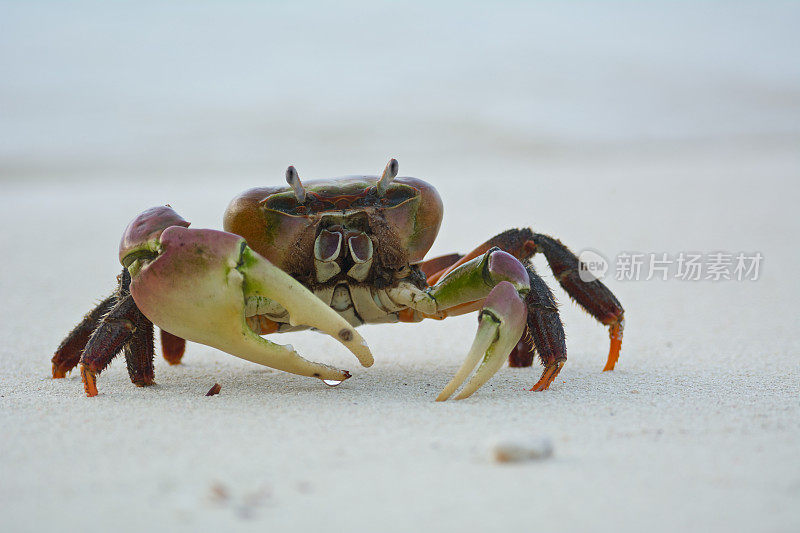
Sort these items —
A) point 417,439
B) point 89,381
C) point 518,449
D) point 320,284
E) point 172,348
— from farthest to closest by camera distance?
point 172,348, point 320,284, point 89,381, point 417,439, point 518,449

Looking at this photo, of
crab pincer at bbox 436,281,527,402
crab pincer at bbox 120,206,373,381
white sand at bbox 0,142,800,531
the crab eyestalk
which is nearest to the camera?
white sand at bbox 0,142,800,531

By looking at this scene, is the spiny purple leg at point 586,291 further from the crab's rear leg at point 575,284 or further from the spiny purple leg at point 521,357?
the spiny purple leg at point 521,357

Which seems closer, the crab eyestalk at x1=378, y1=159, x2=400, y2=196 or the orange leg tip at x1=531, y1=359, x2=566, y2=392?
the orange leg tip at x1=531, y1=359, x2=566, y2=392

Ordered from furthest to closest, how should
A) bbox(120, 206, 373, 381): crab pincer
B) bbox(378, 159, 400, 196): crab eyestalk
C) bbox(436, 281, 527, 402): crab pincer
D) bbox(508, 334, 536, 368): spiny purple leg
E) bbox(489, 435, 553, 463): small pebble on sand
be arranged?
bbox(508, 334, 536, 368): spiny purple leg → bbox(378, 159, 400, 196): crab eyestalk → bbox(436, 281, 527, 402): crab pincer → bbox(120, 206, 373, 381): crab pincer → bbox(489, 435, 553, 463): small pebble on sand

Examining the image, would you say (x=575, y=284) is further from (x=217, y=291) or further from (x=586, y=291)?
(x=217, y=291)

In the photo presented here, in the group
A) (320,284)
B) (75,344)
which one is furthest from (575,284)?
(75,344)

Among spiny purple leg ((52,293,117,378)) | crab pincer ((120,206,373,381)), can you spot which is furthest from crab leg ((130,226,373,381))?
spiny purple leg ((52,293,117,378))

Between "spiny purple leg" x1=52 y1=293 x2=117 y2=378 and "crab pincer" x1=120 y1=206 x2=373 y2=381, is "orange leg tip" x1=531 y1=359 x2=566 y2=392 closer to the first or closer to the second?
"crab pincer" x1=120 y1=206 x2=373 y2=381

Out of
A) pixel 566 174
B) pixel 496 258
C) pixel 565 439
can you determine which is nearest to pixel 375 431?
pixel 565 439

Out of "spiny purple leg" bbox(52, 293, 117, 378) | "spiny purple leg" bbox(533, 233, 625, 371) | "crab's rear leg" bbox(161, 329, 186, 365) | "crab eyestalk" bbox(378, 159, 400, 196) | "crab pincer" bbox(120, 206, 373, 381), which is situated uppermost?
"crab eyestalk" bbox(378, 159, 400, 196)

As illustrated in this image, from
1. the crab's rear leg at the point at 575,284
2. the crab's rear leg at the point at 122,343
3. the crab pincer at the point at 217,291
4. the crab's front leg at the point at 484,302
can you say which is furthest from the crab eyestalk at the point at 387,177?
the crab's rear leg at the point at 122,343
